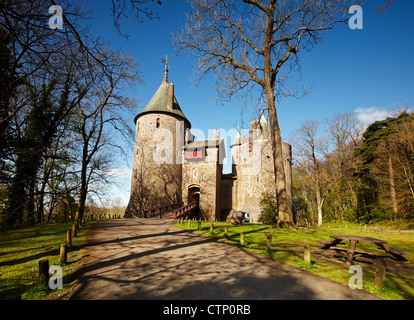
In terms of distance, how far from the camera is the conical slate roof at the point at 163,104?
24438mm

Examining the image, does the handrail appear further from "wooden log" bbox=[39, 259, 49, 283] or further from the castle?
"wooden log" bbox=[39, 259, 49, 283]

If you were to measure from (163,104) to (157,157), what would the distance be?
6.85 metres

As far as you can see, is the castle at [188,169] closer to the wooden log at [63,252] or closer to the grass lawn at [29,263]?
the grass lawn at [29,263]

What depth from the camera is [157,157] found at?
23.6m

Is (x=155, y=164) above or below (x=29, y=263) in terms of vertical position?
above

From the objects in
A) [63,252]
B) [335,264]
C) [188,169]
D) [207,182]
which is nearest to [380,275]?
[335,264]

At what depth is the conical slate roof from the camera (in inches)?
962

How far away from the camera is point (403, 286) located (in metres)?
4.14

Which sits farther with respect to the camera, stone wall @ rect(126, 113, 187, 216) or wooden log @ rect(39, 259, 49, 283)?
stone wall @ rect(126, 113, 187, 216)

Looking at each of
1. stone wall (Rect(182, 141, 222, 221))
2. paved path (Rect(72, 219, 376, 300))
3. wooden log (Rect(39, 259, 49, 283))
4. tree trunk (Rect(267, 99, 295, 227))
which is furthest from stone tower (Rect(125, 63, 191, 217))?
wooden log (Rect(39, 259, 49, 283))

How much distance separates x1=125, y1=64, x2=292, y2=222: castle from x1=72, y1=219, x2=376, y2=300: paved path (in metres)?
16.6

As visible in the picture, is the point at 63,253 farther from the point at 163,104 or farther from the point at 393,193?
the point at 393,193

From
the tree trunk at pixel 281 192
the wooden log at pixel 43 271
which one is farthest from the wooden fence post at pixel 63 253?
the tree trunk at pixel 281 192
